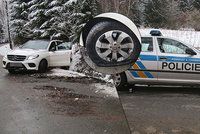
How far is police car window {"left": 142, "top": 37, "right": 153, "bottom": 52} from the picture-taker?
373 inches

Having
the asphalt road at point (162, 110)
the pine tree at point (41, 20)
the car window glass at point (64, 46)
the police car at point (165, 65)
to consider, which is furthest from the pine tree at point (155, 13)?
the police car at point (165, 65)

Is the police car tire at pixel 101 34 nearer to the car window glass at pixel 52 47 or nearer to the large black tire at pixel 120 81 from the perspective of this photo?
the large black tire at pixel 120 81

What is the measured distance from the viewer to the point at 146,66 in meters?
9.37

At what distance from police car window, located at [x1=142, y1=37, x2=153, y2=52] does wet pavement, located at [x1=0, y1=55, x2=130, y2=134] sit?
1.53 metres

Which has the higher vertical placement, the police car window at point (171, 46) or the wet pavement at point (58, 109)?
the police car window at point (171, 46)

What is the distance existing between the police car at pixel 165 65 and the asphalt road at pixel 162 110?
44 cm

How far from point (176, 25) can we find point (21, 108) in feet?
131

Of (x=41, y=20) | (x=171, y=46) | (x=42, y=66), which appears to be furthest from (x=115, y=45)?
(x=41, y=20)

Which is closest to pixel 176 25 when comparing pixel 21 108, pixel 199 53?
pixel 199 53

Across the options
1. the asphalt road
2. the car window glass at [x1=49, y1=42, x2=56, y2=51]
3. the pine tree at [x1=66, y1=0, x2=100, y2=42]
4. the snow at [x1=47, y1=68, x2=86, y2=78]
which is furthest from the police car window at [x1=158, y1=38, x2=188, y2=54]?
the pine tree at [x1=66, y1=0, x2=100, y2=42]

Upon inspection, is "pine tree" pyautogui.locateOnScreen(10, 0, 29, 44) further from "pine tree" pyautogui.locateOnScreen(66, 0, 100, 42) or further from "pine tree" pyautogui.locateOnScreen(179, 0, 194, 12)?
"pine tree" pyautogui.locateOnScreen(179, 0, 194, 12)

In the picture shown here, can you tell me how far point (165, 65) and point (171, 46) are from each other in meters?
0.62

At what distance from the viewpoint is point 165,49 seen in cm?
951

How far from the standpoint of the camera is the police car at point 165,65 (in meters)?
9.32
